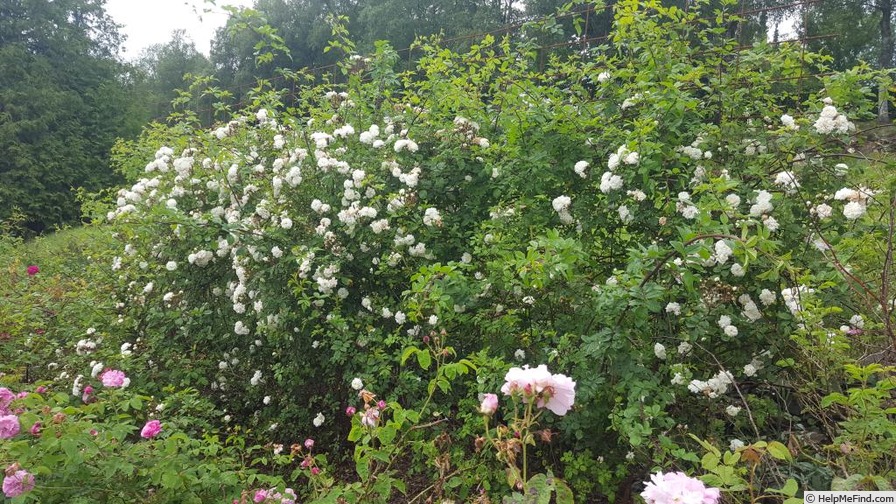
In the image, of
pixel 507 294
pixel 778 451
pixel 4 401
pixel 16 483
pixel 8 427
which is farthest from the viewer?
pixel 507 294

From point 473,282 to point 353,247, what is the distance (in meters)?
0.81

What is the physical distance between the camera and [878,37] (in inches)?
679

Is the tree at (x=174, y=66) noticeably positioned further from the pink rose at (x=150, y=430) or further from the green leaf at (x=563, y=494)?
the green leaf at (x=563, y=494)

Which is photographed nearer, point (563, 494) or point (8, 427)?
point (563, 494)

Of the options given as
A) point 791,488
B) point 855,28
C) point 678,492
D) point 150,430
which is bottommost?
point 150,430

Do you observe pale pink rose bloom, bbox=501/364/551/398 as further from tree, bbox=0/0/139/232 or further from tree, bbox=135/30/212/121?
tree, bbox=135/30/212/121

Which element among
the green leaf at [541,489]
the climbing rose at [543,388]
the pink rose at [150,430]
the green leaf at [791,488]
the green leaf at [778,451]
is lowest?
the pink rose at [150,430]

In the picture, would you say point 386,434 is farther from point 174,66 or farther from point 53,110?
point 174,66

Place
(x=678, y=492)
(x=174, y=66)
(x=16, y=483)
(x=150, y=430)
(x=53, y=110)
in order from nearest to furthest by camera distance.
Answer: (x=678, y=492) < (x=16, y=483) < (x=150, y=430) < (x=53, y=110) < (x=174, y=66)

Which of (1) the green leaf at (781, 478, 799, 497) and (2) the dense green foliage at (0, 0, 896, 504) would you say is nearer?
(1) the green leaf at (781, 478, 799, 497)

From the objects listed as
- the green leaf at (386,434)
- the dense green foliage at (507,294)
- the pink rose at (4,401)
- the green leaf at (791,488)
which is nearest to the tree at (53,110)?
the dense green foliage at (507,294)

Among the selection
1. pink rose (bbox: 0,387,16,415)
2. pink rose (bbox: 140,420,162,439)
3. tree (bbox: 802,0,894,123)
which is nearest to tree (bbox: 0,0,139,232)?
pink rose (bbox: 0,387,16,415)

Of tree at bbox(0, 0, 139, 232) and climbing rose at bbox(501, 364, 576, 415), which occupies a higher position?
tree at bbox(0, 0, 139, 232)

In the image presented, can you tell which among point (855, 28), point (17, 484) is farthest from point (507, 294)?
point (855, 28)
